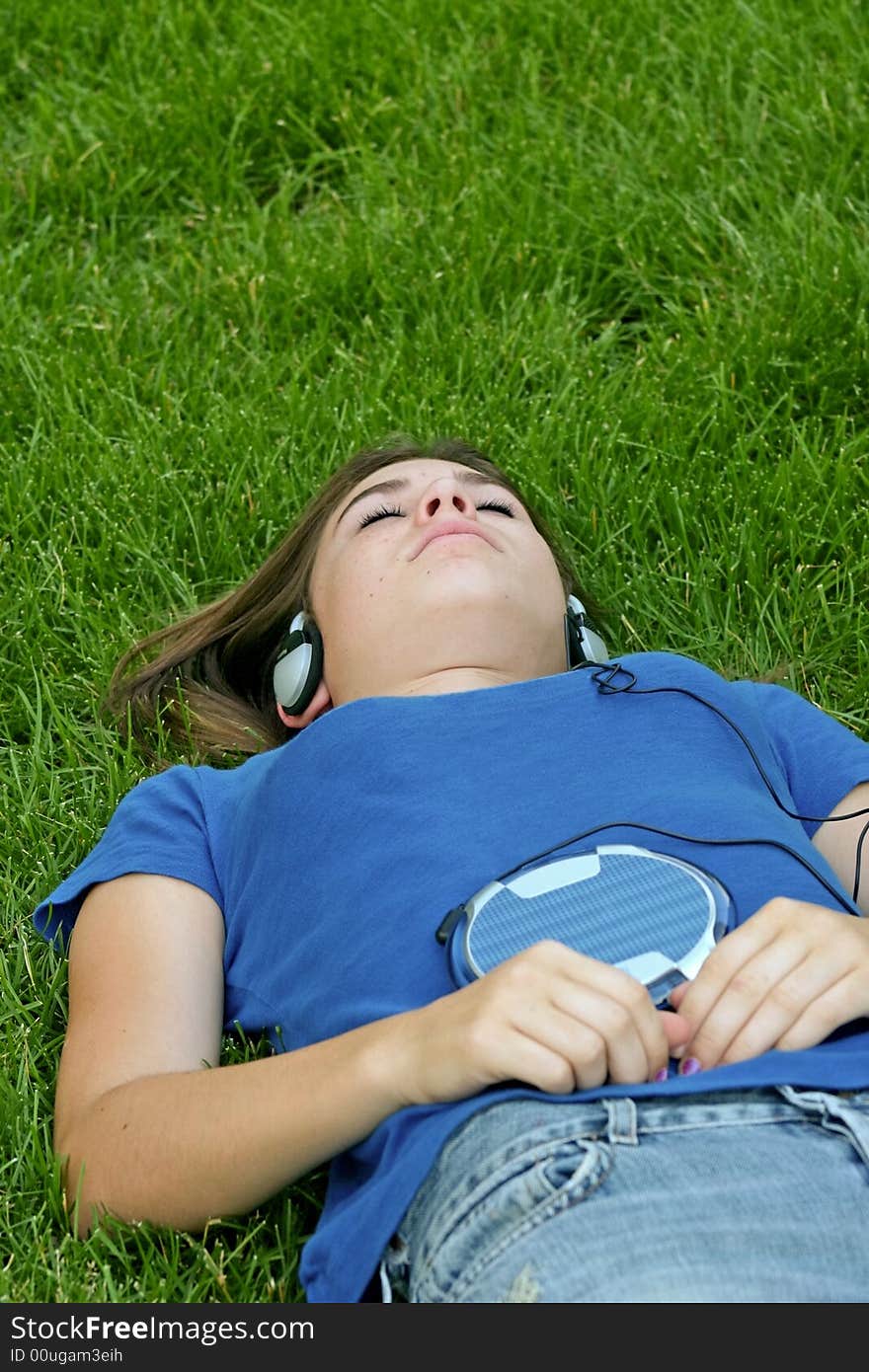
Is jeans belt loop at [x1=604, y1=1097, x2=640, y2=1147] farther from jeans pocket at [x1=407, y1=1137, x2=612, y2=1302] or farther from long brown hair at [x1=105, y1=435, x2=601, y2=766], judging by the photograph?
long brown hair at [x1=105, y1=435, x2=601, y2=766]

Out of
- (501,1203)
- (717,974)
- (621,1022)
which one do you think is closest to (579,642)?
(717,974)

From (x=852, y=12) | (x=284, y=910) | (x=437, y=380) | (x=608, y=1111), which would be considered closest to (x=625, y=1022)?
(x=608, y=1111)

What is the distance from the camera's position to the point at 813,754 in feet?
8.43

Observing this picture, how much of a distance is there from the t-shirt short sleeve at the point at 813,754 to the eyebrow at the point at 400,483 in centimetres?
67

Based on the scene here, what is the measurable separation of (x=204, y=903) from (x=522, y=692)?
0.59 meters

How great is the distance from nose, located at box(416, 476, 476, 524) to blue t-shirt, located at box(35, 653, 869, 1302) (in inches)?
16.0

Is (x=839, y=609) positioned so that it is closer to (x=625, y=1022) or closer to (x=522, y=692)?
(x=522, y=692)

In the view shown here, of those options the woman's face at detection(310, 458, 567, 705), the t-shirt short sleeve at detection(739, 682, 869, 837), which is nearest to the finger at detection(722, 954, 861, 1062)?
the t-shirt short sleeve at detection(739, 682, 869, 837)

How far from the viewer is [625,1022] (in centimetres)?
177

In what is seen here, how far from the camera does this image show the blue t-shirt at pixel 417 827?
205 cm

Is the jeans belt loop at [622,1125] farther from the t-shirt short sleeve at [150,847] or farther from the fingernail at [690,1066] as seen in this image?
the t-shirt short sleeve at [150,847]

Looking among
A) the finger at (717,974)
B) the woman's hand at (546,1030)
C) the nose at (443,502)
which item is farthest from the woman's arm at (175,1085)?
the nose at (443,502)

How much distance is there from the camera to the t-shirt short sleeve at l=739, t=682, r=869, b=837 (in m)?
2.51

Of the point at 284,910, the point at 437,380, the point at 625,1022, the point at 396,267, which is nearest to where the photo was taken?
the point at 625,1022
